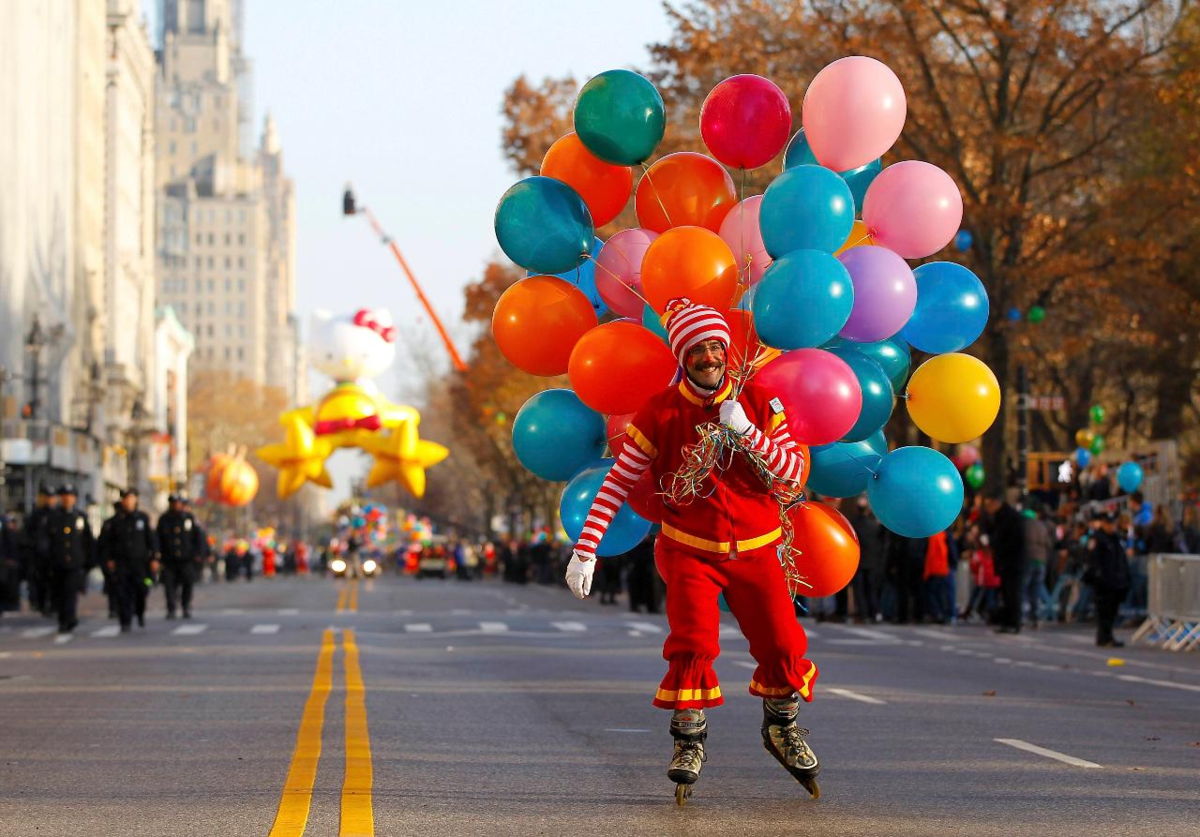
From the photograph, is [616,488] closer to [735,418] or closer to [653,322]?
[735,418]

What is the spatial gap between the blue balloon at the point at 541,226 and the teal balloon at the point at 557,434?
69 cm

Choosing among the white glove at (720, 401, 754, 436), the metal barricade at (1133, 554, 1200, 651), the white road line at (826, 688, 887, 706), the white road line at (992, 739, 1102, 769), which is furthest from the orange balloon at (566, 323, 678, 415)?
the metal barricade at (1133, 554, 1200, 651)

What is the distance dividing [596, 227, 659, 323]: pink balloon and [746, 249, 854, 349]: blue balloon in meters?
1.23

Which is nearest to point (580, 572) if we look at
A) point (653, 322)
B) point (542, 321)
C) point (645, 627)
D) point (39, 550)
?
point (542, 321)

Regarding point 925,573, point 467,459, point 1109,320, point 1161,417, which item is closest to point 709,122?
point 925,573

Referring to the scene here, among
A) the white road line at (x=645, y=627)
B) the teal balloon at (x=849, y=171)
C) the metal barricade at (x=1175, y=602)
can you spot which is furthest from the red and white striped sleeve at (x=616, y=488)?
the white road line at (x=645, y=627)

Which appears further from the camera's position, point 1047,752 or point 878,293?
point 1047,752

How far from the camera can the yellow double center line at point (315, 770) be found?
8.26m

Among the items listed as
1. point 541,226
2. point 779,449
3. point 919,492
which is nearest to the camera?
point 779,449

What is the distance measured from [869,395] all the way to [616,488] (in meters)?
1.59

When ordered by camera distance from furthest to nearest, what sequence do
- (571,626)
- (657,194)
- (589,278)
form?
1. (571,626)
2. (589,278)
3. (657,194)

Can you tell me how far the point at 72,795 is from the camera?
9438 millimetres

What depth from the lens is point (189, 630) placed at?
27.3 m

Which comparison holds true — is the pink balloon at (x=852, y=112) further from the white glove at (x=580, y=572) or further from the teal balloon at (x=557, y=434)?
the white glove at (x=580, y=572)
